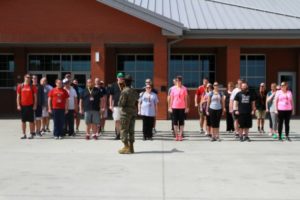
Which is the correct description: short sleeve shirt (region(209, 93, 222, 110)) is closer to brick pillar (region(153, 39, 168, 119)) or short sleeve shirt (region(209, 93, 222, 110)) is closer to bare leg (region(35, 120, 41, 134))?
bare leg (region(35, 120, 41, 134))

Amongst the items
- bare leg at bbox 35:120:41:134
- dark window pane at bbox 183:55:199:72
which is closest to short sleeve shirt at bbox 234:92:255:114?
bare leg at bbox 35:120:41:134

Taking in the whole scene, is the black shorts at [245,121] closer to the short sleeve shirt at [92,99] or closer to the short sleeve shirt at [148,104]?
the short sleeve shirt at [148,104]

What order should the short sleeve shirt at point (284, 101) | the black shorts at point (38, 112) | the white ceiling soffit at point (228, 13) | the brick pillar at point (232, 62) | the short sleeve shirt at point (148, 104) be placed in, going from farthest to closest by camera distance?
the brick pillar at point (232, 62) < the white ceiling soffit at point (228, 13) < the black shorts at point (38, 112) < the short sleeve shirt at point (284, 101) < the short sleeve shirt at point (148, 104)

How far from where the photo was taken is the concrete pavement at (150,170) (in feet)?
24.9

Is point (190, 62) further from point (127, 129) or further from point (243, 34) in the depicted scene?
point (127, 129)

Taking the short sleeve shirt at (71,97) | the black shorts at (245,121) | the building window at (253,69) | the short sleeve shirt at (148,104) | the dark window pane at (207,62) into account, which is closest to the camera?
the black shorts at (245,121)

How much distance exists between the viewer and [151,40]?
72.6 feet

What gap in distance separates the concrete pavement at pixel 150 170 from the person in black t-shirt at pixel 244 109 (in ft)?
1.62

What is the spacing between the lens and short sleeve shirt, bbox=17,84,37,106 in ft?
47.5

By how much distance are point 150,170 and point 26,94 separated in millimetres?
6384

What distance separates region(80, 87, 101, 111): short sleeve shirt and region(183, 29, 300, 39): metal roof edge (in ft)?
27.8

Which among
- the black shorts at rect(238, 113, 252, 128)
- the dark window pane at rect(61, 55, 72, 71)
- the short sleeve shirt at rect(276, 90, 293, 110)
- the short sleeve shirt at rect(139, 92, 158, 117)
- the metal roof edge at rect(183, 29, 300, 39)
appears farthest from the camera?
the dark window pane at rect(61, 55, 72, 71)

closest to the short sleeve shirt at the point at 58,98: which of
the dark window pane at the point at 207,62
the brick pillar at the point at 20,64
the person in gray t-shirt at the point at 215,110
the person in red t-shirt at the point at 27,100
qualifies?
the person in red t-shirt at the point at 27,100

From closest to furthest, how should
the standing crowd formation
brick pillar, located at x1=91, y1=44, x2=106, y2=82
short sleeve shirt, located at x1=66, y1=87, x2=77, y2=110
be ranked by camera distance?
the standing crowd formation → short sleeve shirt, located at x1=66, y1=87, x2=77, y2=110 → brick pillar, located at x1=91, y1=44, x2=106, y2=82
